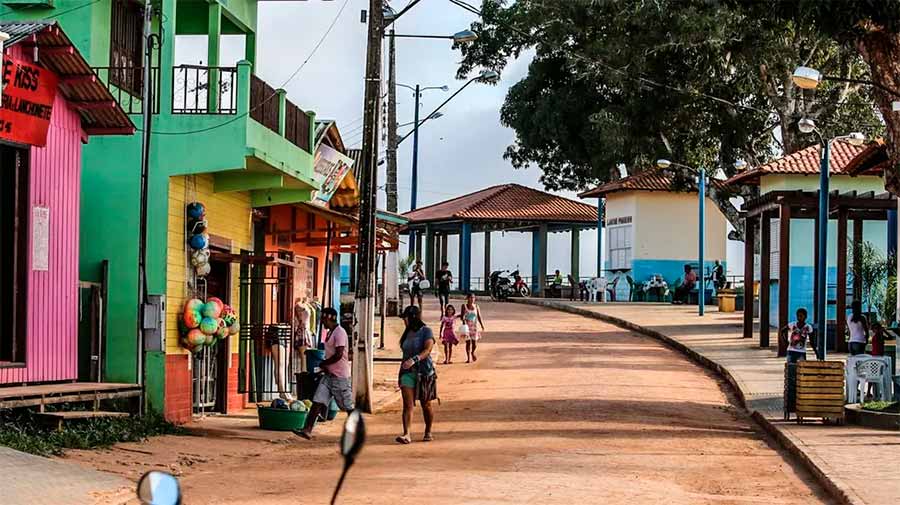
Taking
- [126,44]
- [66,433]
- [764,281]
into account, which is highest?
[126,44]

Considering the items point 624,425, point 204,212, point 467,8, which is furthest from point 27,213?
point 467,8

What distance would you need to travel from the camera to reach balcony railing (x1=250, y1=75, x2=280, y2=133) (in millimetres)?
19078

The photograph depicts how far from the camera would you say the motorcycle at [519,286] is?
57.8 m

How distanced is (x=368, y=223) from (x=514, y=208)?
34.5 m

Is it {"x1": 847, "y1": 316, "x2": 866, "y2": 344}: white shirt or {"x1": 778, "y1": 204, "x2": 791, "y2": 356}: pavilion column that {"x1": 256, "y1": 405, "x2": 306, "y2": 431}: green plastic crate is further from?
{"x1": 778, "y1": 204, "x2": 791, "y2": 356}: pavilion column

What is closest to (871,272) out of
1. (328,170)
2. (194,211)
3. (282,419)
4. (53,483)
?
(328,170)

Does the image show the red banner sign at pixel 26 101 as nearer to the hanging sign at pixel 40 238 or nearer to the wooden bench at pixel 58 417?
the hanging sign at pixel 40 238

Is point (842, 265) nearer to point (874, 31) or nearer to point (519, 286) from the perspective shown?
point (874, 31)

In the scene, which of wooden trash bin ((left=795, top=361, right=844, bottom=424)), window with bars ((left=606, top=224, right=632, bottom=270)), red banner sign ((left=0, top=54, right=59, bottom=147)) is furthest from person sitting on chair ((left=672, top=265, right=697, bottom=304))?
red banner sign ((left=0, top=54, right=59, bottom=147))

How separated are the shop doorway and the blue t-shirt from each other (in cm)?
385

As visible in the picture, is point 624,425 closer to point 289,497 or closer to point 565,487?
point 565,487

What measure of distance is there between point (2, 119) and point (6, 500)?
193 inches

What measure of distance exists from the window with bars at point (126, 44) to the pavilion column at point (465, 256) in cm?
3774

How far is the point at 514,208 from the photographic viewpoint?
56031mm
